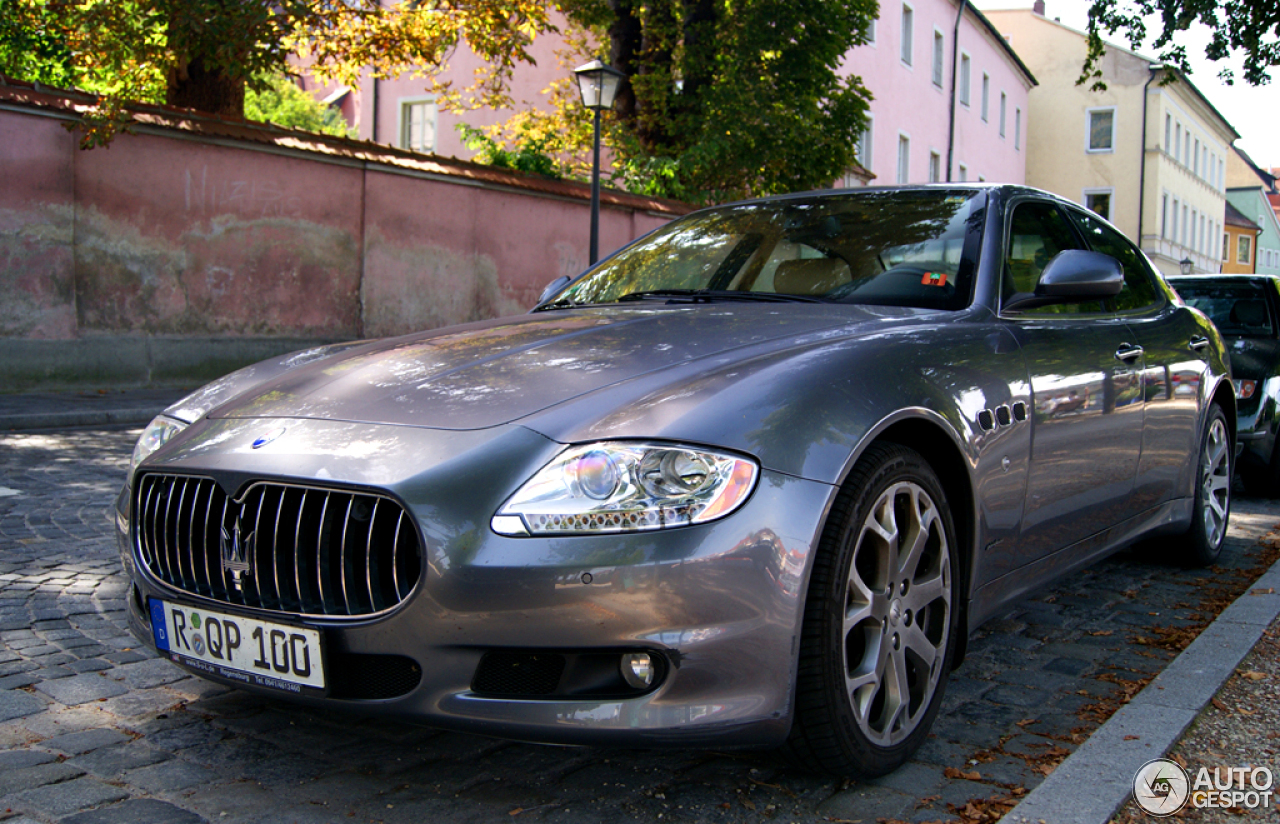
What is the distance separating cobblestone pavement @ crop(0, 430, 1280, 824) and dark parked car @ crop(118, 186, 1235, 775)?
22 cm

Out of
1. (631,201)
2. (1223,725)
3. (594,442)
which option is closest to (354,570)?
(594,442)

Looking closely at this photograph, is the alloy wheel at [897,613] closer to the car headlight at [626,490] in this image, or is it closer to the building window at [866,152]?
the car headlight at [626,490]

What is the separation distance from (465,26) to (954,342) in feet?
51.0

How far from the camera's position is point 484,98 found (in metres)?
21.5

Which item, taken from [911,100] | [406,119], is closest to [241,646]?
[406,119]

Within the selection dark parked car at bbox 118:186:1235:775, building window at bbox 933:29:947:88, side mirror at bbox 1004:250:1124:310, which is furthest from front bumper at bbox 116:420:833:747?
building window at bbox 933:29:947:88

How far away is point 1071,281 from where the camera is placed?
11.1 feet

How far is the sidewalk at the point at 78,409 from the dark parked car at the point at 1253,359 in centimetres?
766

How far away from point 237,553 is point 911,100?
A: 111 feet

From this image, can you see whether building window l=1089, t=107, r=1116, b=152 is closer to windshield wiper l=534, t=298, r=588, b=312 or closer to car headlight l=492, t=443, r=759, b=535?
windshield wiper l=534, t=298, r=588, b=312

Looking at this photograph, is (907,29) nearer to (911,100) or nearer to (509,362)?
(911,100)

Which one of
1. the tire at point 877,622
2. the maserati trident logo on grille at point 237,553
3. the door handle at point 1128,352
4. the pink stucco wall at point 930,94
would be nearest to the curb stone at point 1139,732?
the tire at point 877,622

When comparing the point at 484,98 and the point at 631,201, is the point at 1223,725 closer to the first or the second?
the point at 631,201

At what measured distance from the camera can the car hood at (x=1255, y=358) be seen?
730 cm
